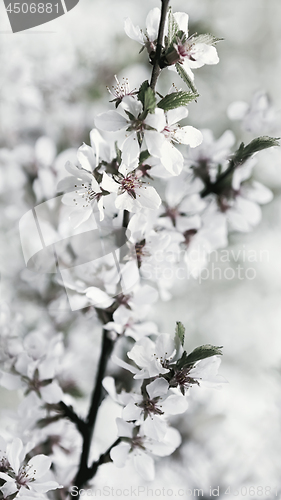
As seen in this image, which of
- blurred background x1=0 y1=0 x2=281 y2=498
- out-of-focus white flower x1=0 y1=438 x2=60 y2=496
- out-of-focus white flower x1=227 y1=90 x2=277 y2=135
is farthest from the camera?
blurred background x1=0 y1=0 x2=281 y2=498

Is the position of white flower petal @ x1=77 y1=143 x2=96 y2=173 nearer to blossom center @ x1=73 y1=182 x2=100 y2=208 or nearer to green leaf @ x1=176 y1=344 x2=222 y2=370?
blossom center @ x1=73 y1=182 x2=100 y2=208

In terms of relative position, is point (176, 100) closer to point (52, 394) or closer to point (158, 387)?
point (158, 387)

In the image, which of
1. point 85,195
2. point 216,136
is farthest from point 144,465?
point 216,136

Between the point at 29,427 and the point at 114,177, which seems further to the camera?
the point at 29,427

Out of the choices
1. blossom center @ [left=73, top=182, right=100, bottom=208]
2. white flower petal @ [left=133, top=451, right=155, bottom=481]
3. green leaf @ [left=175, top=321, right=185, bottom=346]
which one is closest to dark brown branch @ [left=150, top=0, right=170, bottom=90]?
blossom center @ [left=73, top=182, right=100, bottom=208]

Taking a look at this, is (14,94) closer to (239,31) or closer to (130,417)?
(239,31)

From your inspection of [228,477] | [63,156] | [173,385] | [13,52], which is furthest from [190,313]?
[13,52]
